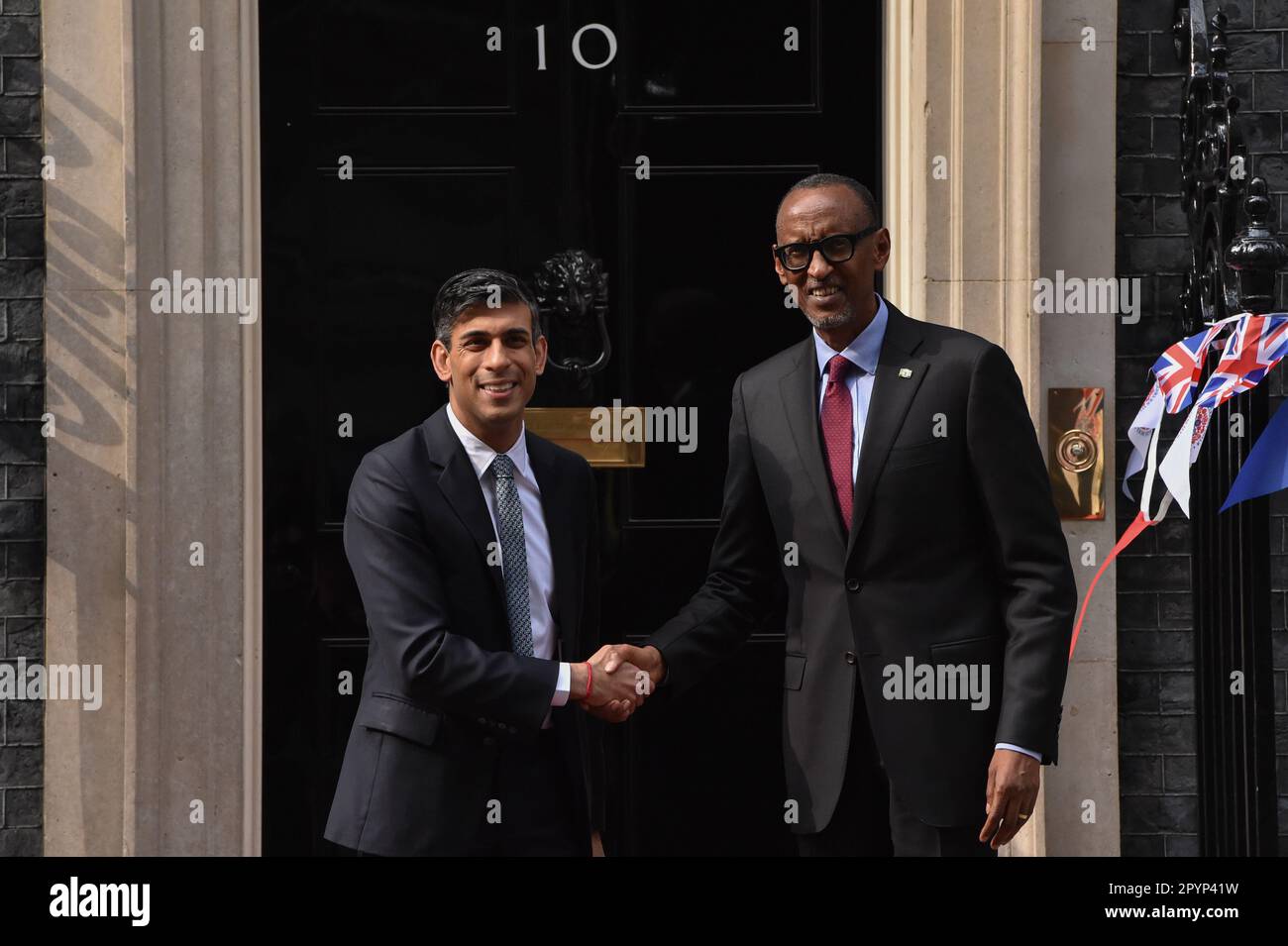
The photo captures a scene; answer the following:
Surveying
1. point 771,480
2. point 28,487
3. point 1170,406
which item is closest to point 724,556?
point 771,480

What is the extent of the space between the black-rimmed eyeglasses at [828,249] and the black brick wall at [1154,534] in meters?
1.83

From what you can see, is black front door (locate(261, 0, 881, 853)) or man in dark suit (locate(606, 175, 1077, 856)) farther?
black front door (locate(261, 0, 881, 853))

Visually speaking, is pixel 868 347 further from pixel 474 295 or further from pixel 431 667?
pixel 431 667

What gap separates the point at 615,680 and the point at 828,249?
118 cm

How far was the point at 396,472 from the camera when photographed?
3.49m

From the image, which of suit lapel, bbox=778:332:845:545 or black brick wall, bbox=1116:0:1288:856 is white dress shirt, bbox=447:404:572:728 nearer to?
suit lapel, bbox=778:332:845:545

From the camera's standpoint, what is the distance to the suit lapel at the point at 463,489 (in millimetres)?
3473

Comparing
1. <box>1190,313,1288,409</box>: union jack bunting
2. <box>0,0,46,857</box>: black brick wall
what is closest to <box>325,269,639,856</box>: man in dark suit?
<box>0,0,46,857</box>: black brick wall

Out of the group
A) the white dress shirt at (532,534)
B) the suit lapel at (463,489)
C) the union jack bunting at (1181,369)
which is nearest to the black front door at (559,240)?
the union jack bunting at (1181,369)

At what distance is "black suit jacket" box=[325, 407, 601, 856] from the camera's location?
11.0 ft

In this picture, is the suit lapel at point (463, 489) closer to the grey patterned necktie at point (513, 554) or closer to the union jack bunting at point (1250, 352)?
the grey patterned necktie at point (513, 554)

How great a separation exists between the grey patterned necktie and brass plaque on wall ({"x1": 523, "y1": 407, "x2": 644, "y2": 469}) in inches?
57.3

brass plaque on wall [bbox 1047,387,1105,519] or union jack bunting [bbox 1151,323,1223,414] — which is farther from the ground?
union jack bunting [bbox 1151,323,1223,414]

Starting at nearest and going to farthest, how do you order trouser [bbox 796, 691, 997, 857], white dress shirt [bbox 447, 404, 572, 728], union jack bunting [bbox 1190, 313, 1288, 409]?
trouser [bbox 796, 691, 997, 857] → white dress shirt [bbox 447, 404, 572, 728] → union jack bunting [bbox 1190, 313, 1288, 409]
